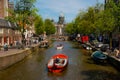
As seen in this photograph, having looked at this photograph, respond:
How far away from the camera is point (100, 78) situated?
137 feet

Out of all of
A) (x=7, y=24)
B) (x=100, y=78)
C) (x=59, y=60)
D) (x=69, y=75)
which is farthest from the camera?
(x=7, y=24)

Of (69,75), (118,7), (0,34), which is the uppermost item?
(118,7)

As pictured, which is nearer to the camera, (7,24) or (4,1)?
(7,24)

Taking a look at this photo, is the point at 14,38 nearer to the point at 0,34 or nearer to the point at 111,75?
the point at 0,34

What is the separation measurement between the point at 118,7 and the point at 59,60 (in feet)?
53.3

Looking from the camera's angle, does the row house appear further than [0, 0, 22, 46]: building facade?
No

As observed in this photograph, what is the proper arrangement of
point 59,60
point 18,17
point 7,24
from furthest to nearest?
1. point 7,24
2. point 18,17
3. point 59,60

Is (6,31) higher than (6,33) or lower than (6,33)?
higher

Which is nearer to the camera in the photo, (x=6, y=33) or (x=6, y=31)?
(x=6, y=33)

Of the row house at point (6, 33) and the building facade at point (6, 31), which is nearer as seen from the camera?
the row house at point (6, 33)

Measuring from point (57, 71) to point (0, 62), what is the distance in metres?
9.28

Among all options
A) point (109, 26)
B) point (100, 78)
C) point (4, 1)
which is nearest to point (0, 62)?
point (100, 78)

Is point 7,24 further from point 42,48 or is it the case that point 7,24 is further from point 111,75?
point 111,75

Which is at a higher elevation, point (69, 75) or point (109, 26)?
point (109, 26)
